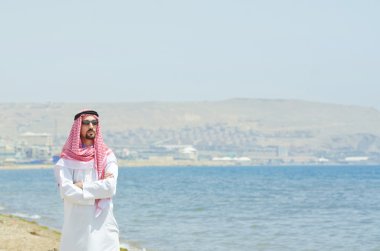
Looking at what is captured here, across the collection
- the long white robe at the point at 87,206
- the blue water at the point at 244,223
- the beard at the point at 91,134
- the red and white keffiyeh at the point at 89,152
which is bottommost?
the blue water at the point at 244,223

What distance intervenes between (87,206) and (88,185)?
0.54 feet

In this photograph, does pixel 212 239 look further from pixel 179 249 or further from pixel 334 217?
pixel 334 217

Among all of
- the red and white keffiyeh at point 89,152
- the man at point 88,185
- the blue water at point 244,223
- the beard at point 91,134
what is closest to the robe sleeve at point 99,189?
the man at point 88,185

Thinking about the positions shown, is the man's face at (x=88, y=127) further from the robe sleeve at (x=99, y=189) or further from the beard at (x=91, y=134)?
the robe sleeve at (x=99, y=189)

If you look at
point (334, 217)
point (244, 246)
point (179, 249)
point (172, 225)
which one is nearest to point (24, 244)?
point (179, 249)

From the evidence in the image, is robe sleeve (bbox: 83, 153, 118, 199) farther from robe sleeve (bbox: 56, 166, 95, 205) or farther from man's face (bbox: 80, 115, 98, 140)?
man's face (bbox: 80, 115, 98, 140)

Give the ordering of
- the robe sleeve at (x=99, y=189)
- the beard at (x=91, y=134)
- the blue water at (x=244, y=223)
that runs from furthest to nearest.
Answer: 1. the blue water at (x=244, y=223)
2. the beard at (x=91, y=134)
3. the robe sleeve at (x=99, y=189)

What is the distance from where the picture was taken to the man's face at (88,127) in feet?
23.2

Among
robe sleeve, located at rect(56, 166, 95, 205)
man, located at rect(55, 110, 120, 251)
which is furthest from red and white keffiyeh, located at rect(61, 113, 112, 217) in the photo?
robe sleeve, located at rect(56, 166, 95, 205)

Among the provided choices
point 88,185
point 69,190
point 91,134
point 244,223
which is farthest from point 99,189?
point 244,223

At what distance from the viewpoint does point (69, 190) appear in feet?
22.9

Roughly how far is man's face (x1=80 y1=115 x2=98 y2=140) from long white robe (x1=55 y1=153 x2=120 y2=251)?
0.19m

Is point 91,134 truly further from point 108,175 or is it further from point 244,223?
point 244,223

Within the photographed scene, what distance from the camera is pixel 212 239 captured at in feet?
77.5
